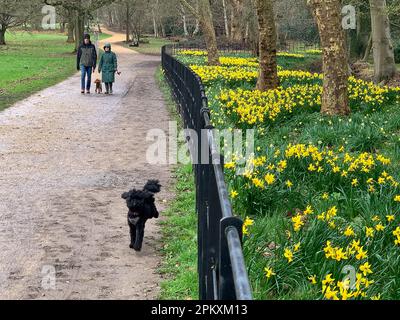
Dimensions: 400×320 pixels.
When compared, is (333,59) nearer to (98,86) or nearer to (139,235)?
(139,235)

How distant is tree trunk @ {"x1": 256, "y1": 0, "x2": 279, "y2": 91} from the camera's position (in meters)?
16.3

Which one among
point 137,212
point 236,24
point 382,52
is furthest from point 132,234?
point 236,24

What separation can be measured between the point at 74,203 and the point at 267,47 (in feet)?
33.2

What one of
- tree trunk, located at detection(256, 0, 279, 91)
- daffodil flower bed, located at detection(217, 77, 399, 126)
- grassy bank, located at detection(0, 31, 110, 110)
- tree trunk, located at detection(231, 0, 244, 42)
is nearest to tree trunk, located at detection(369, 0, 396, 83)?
tree trunk, located at detection(256, 0, 279, 91)

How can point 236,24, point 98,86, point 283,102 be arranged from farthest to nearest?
point 236,24 < point 98,86 < point 283,102

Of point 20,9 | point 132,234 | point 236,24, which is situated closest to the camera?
point 132,234

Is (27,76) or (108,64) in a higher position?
(108,64)

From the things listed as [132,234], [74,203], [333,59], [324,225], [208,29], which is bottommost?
[74,203]

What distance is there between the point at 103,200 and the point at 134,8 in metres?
59.0

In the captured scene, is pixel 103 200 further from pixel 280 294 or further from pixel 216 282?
pixel 216 282

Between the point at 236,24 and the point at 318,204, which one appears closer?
the point at 318,204

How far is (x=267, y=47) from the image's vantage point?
16.6 meters

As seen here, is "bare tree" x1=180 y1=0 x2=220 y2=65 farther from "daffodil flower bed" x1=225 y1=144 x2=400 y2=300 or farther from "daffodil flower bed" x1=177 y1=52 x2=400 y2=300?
"daffodil flower bed" x1=225 y1=144 x2=400 y2=300
